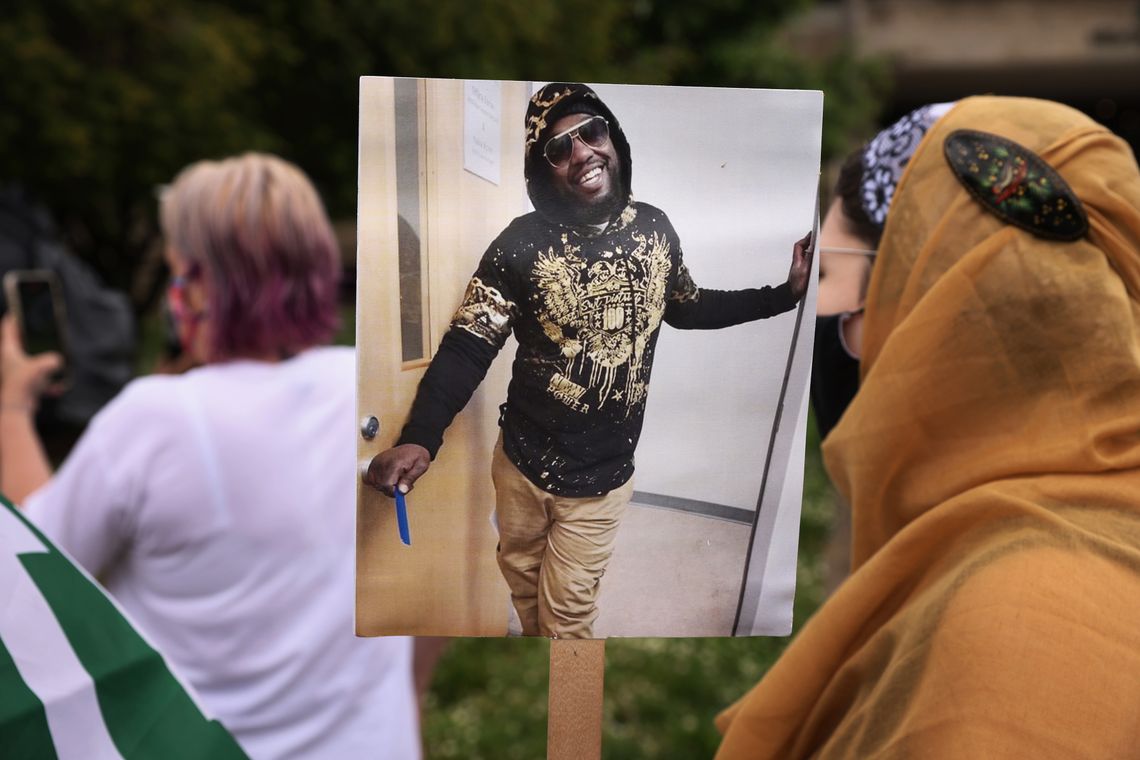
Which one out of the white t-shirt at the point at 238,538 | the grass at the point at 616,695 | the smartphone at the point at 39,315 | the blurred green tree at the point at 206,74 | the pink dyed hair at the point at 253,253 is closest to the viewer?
the white t-shirt at the point at 238,538

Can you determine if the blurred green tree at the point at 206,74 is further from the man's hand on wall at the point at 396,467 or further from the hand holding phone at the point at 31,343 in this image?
the man's hand on wall at the point at 396,467

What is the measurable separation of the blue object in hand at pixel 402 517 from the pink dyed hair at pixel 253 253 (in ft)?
3.22

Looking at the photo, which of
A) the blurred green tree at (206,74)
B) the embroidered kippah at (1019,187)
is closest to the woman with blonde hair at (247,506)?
the embroidered kippah at (1019,187)

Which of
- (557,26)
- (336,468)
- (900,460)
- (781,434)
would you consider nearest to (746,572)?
(781,434)

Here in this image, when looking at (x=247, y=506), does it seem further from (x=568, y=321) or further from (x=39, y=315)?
(x=39, y=315)

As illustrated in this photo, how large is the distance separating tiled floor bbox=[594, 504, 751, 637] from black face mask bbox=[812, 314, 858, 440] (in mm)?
433

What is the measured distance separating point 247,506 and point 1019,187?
4.36 ft

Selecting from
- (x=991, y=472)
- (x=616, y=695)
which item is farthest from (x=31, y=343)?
(x=616, y=695)

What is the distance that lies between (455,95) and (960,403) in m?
0.68

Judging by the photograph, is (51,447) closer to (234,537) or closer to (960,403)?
(234,537)

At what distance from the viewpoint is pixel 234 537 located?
72.7 inches

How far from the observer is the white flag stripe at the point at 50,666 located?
1030 mm

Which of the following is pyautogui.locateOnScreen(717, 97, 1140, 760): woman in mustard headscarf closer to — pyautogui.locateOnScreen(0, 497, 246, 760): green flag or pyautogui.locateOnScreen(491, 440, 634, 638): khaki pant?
pyautogui.locateOnScreen(491, 440, 634, 638): khaki pant

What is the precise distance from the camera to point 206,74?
244 inches
